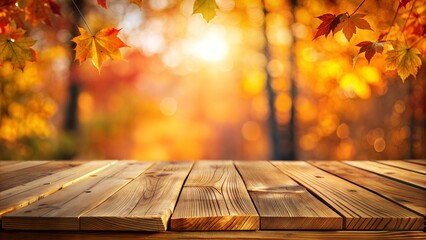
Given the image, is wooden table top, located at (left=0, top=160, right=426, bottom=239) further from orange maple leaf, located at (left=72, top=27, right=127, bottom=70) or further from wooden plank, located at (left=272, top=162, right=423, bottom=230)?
orange maple leaf, located at (left=72, top=27, right=127, bottom=70)

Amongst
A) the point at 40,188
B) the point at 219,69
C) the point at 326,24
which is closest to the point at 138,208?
the point at 40,188

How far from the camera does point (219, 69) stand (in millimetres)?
18812

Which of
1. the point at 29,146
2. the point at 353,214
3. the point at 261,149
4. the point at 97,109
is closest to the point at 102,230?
the point at 353,214

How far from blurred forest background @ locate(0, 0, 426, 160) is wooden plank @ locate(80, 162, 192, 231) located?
8.79 ft

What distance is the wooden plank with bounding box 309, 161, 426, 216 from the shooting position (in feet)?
5.44

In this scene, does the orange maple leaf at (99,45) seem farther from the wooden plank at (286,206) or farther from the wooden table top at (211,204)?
the wooden plank at (286,206)

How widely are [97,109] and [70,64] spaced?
9.18ft

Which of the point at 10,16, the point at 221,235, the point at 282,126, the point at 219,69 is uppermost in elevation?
the point at 219,69

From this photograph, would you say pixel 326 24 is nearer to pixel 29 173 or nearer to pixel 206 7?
pixel 206 7

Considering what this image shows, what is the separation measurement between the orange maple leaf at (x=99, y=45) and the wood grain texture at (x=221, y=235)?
751 millimetres

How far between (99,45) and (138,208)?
78 centimetres

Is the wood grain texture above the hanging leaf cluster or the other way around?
the other way around

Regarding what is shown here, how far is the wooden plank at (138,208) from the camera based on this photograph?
1385mm

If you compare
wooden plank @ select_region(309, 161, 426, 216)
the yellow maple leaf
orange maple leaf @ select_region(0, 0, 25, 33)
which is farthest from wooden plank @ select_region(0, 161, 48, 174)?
the yellow maple leaf
